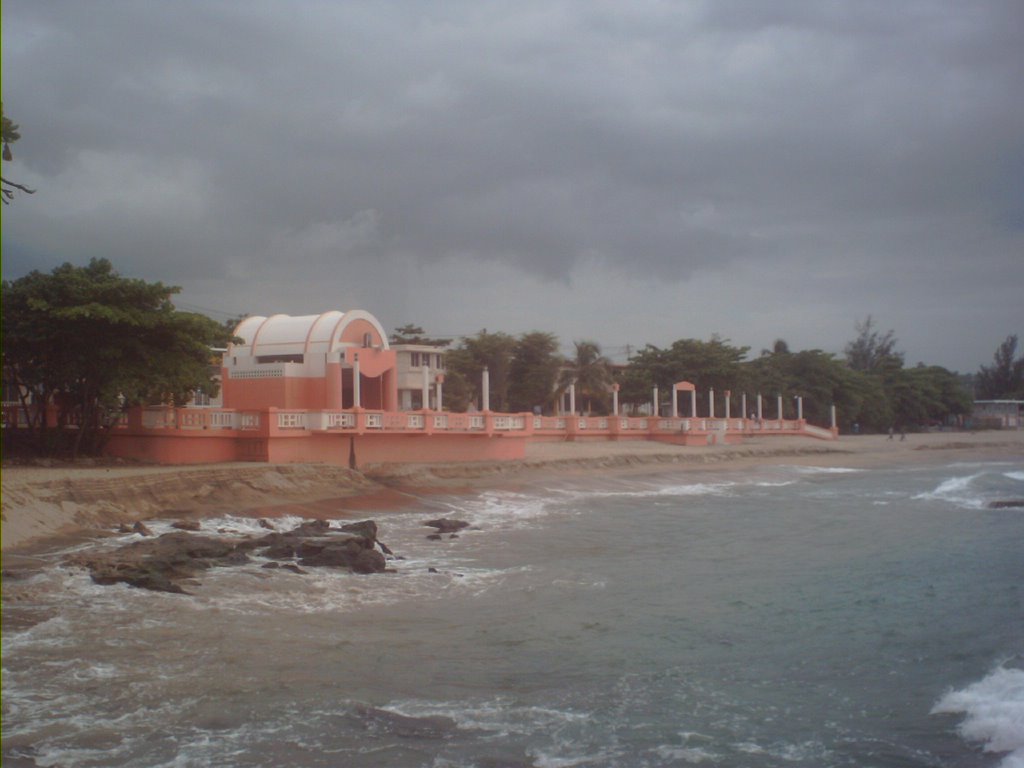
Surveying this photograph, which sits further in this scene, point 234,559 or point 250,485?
point 250,485

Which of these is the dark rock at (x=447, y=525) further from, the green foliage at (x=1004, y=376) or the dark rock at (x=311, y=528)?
the green foliage at (x=1004, y=376)

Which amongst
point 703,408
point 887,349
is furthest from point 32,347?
point 887,349

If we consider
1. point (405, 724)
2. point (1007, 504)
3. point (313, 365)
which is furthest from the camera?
point (313, 365)

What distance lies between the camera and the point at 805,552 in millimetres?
18156

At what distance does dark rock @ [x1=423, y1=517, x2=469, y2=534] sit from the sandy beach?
8.62ft

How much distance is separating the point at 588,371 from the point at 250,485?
34.0m

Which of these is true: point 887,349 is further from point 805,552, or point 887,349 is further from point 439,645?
point 439,645

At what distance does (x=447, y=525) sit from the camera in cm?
2022

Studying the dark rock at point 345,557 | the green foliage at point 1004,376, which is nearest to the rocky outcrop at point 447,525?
the dark rock at point 345,557

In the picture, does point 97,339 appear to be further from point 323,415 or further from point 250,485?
point 323,415

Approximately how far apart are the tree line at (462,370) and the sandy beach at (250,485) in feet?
8.09

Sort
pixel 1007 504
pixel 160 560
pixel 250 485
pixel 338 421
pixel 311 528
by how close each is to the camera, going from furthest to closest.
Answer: pixel 338 421 < pixel 1007 504 < pixel 250 485 < pixel 311 528 < pixel 160 560

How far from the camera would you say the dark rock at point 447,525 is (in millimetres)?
19941

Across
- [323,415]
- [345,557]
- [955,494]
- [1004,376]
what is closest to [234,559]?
[345,557]
